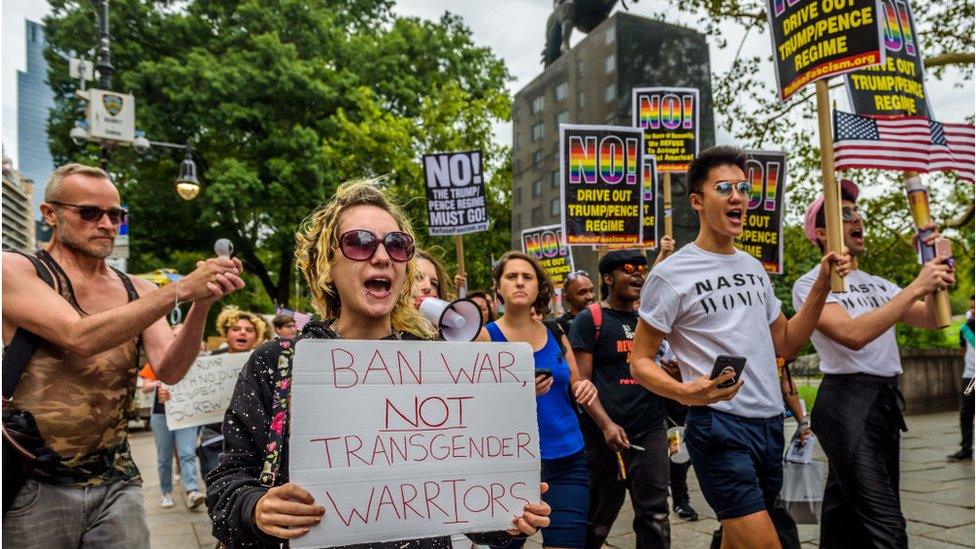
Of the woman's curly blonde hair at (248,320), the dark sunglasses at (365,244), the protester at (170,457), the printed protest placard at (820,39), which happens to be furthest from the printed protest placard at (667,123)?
the dark sunglasses at (365,244)

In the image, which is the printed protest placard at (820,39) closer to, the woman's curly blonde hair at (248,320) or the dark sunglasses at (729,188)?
the dark sunglasses at (729,188)

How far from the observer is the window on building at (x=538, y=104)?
54.3 ft

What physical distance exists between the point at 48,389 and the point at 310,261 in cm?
100

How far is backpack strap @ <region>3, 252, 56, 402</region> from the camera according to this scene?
89.4 inches

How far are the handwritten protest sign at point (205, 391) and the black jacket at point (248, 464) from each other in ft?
14.0

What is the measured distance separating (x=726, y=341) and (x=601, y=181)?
4.69m

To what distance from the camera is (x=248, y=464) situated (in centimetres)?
180

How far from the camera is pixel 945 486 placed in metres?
6.65

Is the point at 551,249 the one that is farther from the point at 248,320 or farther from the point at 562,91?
the point at 248,320

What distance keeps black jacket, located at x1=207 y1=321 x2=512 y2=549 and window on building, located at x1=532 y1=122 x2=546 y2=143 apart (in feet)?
49.2

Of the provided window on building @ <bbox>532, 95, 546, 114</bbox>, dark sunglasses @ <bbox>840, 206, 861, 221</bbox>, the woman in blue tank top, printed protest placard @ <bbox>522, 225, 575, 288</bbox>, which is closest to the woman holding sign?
the woman in blue tank top

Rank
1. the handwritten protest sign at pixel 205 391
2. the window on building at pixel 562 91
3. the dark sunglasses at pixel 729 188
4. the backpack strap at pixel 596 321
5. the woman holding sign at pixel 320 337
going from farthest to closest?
the window on building at pixel 562 91 → the handwritten protest sign at pixel 205 391 → the backpack strap at pixel 596 321 → the dark sunglasses at pixel 729 188 → the woman holding sign at pixel 320 337

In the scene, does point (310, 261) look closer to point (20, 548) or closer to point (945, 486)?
point (20, 548)

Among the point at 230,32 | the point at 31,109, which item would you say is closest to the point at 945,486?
the point at 230,32
